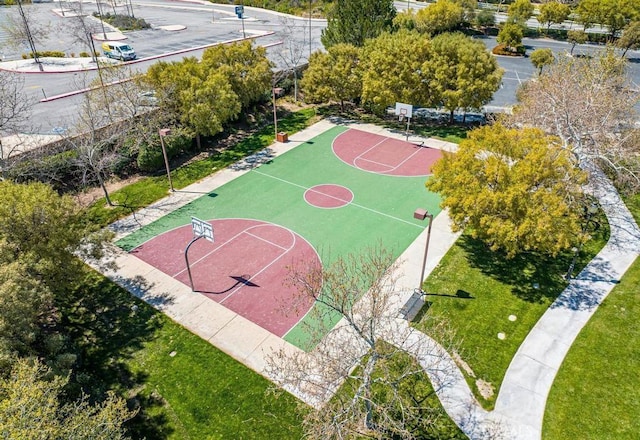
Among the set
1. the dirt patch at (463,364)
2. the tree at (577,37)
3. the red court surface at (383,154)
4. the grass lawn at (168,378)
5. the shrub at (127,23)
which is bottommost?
the grass lawn at (168,378)

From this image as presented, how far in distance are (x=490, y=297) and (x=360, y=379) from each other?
10516 millimetres

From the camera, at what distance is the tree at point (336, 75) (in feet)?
138

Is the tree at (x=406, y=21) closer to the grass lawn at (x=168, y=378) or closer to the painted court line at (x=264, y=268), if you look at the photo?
the painted court line at (x=264, y=268)

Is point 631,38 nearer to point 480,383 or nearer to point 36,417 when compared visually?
point 480,383

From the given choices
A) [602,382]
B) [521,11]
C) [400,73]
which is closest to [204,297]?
[602,382]

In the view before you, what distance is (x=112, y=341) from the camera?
805 inches

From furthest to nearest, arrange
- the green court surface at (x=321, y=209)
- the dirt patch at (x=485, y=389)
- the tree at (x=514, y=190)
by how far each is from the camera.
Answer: the green court surface at (x=321, y=209), the tree at (x=514, y=190), the dirt patch at (x=485, y=389)

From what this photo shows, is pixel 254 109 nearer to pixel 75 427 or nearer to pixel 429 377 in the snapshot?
pixel 429 377

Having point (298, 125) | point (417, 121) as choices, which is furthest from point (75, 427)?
point (417, 121)

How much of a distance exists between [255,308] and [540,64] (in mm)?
43800

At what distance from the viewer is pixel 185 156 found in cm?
3644

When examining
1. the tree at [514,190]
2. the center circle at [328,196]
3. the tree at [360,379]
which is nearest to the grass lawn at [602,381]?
the tree at [514,190]

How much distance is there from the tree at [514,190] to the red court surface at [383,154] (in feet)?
32.6

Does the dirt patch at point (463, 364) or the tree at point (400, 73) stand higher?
the tree at point (400, 73)
